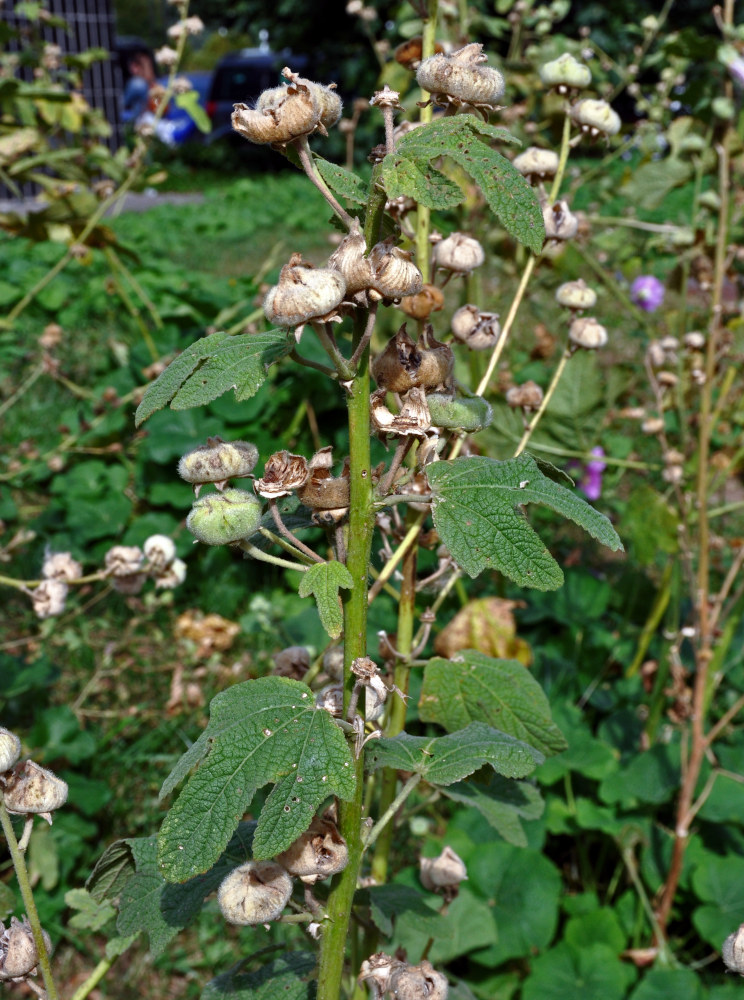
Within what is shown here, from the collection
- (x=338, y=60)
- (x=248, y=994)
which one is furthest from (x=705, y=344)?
(x=338, y=60)

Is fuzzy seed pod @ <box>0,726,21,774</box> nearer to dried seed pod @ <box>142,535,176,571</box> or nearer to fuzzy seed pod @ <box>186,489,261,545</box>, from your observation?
fuzzy seed pod @ <box>186,489,261,545</box>

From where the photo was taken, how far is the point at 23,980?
2.60 ft

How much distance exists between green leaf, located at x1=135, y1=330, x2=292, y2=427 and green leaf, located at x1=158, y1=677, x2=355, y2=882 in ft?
0.80

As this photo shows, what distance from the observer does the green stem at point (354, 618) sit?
0.75 meters

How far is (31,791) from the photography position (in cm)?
79

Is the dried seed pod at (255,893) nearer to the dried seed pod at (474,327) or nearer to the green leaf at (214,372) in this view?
the green leaf at (214,372)

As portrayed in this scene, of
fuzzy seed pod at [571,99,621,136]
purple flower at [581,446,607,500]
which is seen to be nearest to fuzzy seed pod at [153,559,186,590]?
fuzzy seed pod at [571,99,621,136]

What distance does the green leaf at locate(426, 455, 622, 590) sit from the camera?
2.32 ft

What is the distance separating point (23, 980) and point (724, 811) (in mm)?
1579

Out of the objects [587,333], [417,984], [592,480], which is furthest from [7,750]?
[592,480]

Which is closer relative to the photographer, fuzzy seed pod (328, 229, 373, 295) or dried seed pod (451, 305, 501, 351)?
fuzzy seed pod (328, 229, 373, 295)

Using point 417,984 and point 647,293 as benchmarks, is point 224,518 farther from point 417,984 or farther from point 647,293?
point 647,293

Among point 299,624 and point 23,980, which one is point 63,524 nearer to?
point 299,624

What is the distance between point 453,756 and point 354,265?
1.45ft
